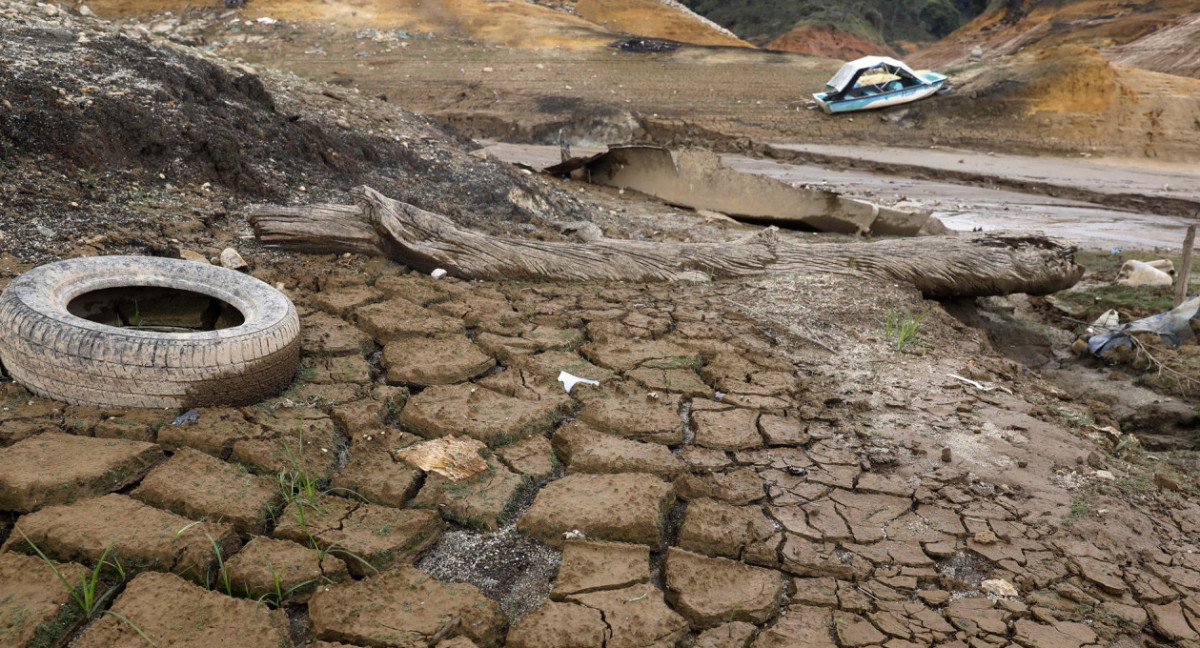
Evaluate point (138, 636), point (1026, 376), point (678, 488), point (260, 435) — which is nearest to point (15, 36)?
point (260, 435)

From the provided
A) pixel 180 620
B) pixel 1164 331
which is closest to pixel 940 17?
pixel 1164 331

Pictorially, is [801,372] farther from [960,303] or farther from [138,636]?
[138,636]

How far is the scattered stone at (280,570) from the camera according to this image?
6.45 ft

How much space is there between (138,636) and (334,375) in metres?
1.47

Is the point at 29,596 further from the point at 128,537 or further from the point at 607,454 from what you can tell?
the point at 607,454

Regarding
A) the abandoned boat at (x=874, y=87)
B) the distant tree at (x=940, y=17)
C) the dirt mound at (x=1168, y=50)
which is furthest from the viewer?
the distant tree at (x=940, y=17)

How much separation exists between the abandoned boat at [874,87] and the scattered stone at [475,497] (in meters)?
13.9

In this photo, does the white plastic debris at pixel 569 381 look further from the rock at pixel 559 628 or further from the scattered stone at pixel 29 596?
the scattered stone at pixel 29 596

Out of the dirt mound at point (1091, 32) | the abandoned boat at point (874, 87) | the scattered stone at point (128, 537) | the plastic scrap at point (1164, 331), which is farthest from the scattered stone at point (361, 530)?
the dirt mound at point (1091, 32)

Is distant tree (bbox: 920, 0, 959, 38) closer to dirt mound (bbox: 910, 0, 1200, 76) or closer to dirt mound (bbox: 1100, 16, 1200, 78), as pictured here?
dirt mound (bbox: 910, 0, 1200, 76)

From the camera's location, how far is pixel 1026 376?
3.91 m

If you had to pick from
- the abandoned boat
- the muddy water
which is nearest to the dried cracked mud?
the muddy water

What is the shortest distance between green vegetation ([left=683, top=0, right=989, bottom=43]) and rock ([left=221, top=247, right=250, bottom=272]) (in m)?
29.5

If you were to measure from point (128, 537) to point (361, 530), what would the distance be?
0.59 m
